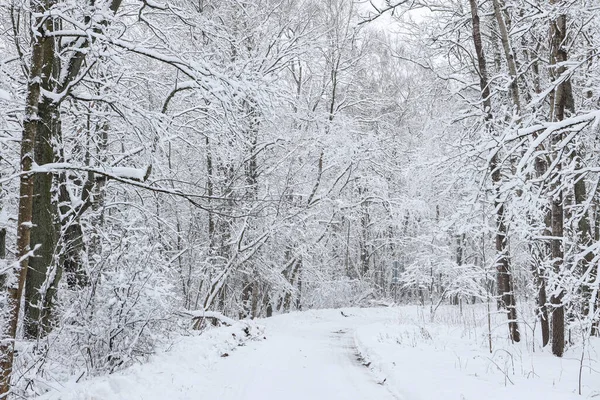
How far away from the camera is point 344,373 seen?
7844 mm

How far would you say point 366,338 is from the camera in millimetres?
12234

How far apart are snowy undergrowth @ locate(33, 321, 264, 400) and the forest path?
27cm

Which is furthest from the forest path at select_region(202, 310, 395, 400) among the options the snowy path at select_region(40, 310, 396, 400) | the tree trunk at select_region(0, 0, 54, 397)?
the tree trunk at select_region(0, 0, 54, 397)

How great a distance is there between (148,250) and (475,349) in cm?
651

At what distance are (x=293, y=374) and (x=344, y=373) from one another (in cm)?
89

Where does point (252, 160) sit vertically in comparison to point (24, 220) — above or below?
above

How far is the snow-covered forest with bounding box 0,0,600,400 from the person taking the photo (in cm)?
564

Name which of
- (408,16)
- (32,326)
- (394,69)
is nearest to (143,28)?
(408,16)

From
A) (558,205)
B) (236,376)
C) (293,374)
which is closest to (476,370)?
(293,374)

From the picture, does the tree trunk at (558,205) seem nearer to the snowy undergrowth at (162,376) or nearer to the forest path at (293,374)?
the forest path at (293,374)

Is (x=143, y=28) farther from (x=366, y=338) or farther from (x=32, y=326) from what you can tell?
(x=366, y=338)

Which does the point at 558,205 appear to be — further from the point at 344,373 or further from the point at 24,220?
the point at 24,220

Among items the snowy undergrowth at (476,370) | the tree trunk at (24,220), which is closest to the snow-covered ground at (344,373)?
the snowy undergrowth at (476,370)

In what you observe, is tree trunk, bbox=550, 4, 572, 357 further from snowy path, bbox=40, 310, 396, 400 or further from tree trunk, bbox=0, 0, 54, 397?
tree trunk, bbox=0, 0, 54, 397
